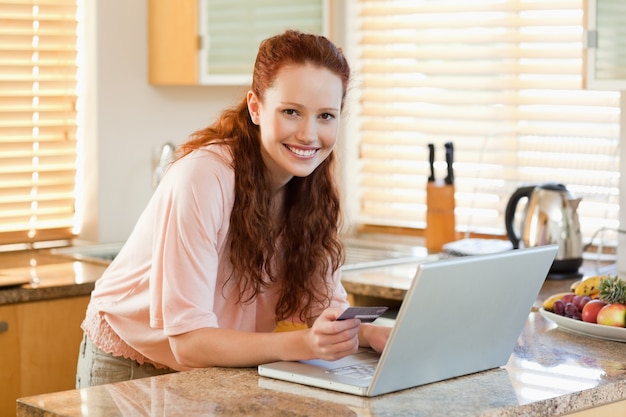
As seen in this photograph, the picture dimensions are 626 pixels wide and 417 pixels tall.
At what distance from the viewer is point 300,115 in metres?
2.03

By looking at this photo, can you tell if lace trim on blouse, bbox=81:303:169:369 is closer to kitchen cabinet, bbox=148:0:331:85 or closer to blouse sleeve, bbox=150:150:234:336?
blouse sleeve, bbox=150:150:234:336

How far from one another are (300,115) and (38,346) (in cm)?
133

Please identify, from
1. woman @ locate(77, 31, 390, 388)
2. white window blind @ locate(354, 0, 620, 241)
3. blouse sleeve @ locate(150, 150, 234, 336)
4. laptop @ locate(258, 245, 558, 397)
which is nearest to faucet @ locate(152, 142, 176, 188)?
white window blind @ locate(354, 0, 620, 241)

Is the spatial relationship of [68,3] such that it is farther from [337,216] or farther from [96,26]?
[337,216]

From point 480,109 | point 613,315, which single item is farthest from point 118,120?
point 613,315

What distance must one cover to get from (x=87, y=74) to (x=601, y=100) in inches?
68.1

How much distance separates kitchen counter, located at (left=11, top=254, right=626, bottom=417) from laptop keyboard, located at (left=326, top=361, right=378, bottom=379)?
0.26ft

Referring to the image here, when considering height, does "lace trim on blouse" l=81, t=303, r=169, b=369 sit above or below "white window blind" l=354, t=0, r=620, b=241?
below

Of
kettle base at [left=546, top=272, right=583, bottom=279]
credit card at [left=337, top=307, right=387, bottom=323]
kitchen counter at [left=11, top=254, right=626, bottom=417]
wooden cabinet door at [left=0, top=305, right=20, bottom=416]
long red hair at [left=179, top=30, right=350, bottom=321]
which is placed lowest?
wooden cabinet door at [left=0, top=305, right=20, bottom=416]

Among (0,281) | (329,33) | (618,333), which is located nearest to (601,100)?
(329,33)

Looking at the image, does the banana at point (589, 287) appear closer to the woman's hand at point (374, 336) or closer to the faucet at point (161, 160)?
the woman's hand at point (374, 336)

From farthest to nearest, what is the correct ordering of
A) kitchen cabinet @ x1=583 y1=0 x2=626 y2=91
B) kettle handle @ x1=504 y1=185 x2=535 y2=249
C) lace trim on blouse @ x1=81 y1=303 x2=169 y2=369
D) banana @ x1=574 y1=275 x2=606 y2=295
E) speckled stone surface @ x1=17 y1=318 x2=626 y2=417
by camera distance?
kettle handle @ x1=504 y1=185 x2=535 y2=249
kitchen cabinet @ x1=583 y1=0 x2=626 y2=91
banana @ x1=574 y1=275 x2=606 y2=295
lace trim on blouse @ x1=81 y1=303 x2=169 y2=369
speckled stone surface @ x1=17 y1=318 x2=626 y2=417

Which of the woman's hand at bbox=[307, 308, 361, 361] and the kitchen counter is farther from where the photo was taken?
the woman's hand at bbox=[307, 308, 361, 361]

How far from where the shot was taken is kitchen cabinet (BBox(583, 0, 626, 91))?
3037 mm
